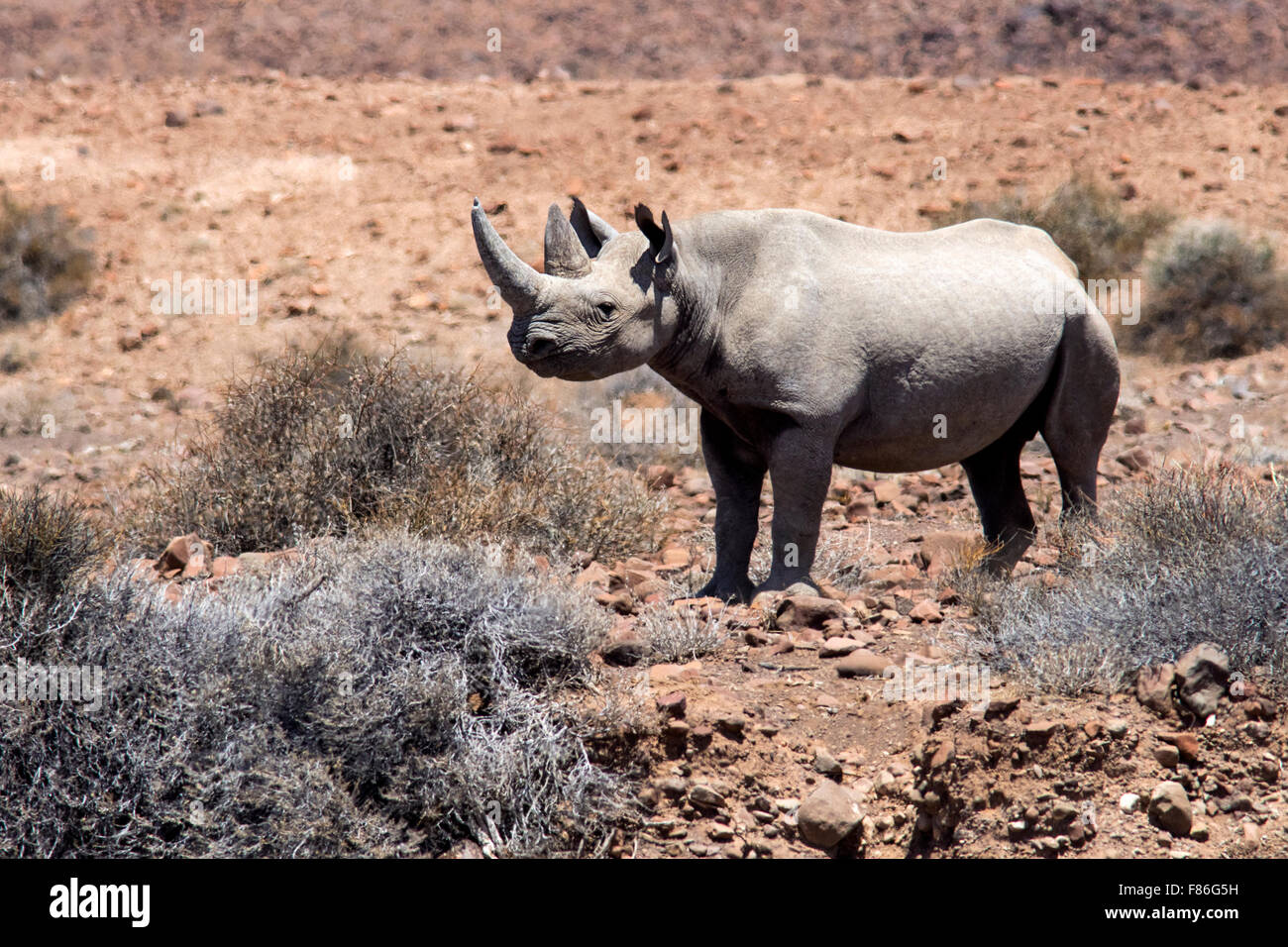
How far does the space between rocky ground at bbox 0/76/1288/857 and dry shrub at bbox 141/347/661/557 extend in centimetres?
48

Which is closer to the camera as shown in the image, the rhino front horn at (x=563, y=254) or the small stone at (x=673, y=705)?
the small stone at (x=673, y=705)

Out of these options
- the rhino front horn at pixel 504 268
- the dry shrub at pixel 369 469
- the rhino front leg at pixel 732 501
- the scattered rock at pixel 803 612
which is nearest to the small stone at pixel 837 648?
the scattered rock at pixel 803 612

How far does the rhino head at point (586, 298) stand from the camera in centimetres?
572

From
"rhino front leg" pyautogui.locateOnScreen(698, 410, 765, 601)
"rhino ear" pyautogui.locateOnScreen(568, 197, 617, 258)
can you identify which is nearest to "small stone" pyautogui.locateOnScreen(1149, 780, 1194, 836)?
"rhino front leg" pyautogui.locateOnScreen(698, 410, 765, 601)

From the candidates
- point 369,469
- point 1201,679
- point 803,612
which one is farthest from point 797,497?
point 369,469

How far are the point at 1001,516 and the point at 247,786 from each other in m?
4.52

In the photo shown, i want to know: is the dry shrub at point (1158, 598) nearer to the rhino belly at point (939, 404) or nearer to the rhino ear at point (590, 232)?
the rhino belly at point (939, 404)

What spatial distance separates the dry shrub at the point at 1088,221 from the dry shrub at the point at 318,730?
12305 mm

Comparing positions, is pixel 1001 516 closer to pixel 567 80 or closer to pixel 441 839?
pixel 441 839

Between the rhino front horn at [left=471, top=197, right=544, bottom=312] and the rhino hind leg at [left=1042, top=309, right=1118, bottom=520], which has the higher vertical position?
the rhino front horn at [left=471, top=197, right=544, bottom=312]

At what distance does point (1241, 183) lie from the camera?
19.1 meters

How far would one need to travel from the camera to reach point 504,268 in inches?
221

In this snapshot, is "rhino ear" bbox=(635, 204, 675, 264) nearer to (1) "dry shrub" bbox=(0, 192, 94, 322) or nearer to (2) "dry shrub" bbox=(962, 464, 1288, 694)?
(2) "dry shrub" bbox=(962, 464, 1288, 694)

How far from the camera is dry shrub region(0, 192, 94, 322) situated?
17188 mm
